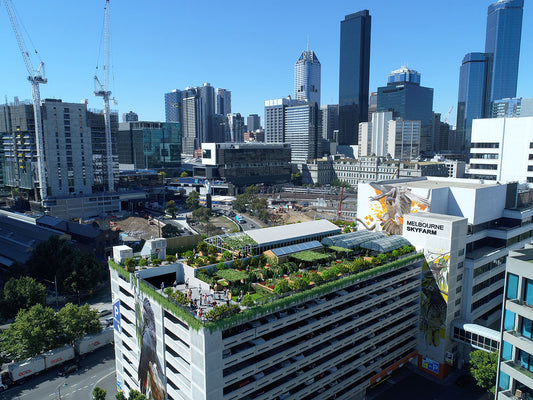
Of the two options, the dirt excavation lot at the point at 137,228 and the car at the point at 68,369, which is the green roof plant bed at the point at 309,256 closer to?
the car at the point at 68,369

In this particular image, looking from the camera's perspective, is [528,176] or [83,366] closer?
[83,366]

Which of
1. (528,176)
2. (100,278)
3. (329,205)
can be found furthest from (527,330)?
(329,205)

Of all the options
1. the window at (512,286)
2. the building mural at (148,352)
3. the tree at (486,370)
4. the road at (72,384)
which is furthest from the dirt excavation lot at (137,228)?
the window at (512,286)

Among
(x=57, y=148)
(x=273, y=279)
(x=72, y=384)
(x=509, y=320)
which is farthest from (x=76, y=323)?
(x=57, y=148)

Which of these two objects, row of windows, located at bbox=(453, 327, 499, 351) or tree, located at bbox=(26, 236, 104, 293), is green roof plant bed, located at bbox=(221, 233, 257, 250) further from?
tree, located at bbox=(26, 236, 104, 293)

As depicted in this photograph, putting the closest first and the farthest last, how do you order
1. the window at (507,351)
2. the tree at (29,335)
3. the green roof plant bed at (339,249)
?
the window at (507,351)
the green roof plant bed at (339,249)
the tree at (29,335)

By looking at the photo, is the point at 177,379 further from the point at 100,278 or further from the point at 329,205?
the point at 329,205

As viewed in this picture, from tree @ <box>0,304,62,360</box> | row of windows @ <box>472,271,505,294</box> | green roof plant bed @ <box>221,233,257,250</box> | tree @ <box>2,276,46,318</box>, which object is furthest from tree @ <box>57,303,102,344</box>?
row of windows @ <box>472,271,505,294</box>
